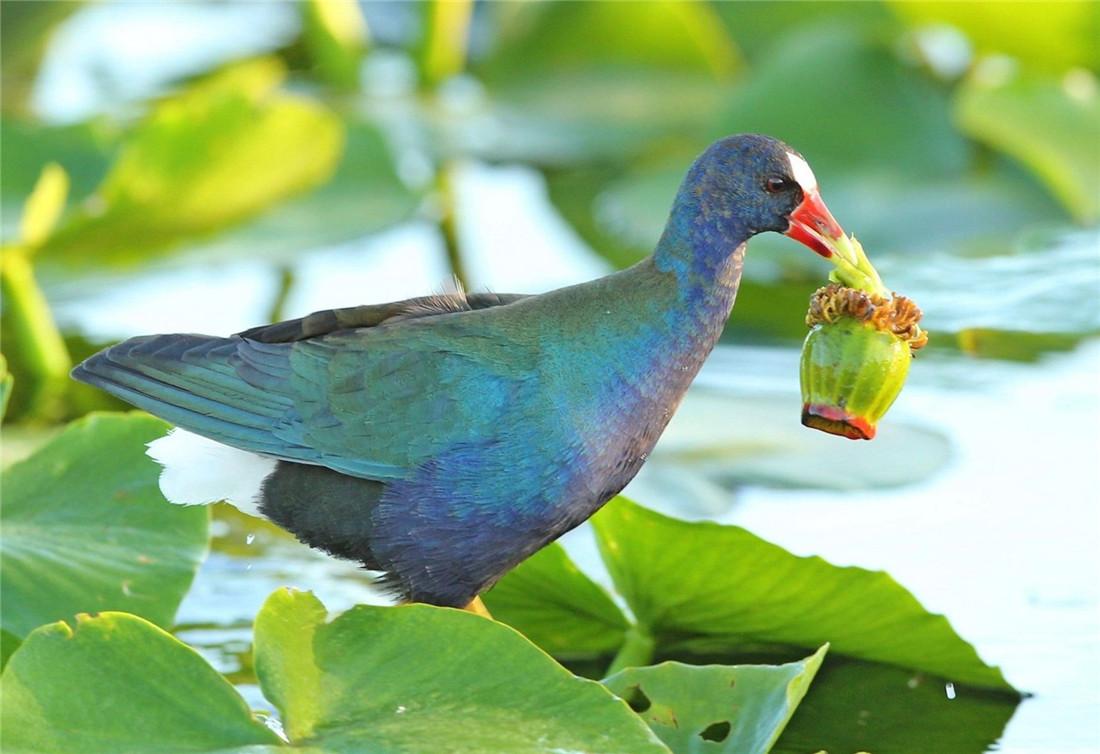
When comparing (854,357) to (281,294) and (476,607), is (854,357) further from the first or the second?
(281,294)

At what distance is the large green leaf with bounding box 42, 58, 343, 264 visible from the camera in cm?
330

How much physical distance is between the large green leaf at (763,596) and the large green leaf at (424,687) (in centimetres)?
34

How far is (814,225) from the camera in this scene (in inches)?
79.7

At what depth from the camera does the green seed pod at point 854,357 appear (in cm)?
193

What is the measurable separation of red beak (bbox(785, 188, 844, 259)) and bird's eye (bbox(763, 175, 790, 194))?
0.08 feet

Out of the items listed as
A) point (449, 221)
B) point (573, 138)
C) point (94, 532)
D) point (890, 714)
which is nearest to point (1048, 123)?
point (449, 221)

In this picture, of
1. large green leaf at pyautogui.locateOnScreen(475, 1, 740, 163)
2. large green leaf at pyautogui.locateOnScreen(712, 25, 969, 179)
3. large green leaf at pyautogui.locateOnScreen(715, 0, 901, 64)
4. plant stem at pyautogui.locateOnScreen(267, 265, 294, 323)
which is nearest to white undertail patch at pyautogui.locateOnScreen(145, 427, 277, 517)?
plant stem at pyautogui.locateOnScreen(267, 265, 294, 323)

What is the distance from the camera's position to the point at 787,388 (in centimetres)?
330

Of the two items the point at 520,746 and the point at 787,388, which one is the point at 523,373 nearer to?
the point at 520,746

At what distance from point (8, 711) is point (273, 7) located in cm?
472

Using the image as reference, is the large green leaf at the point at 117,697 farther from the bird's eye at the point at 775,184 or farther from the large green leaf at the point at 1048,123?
the large green leaf at the point at 1048,123

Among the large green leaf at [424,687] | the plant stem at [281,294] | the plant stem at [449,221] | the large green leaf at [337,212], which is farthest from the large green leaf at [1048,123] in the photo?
the large green leaf at [424,687]

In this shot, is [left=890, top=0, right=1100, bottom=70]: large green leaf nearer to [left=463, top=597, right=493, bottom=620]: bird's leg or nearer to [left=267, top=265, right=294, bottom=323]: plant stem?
[left=267, top=265, right=294, bottom=323]: plant stem

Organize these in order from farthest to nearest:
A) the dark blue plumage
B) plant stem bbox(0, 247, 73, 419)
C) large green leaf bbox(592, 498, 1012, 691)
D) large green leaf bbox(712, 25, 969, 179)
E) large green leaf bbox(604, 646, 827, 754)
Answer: large green leaf bbox(712, 25, 969, 179), plant stem bbox(0, 247, 73, 419), large green leaf bbox(592, 498, 1012, 691), the dark blue plumage, large green leaf bbox(604, 646, 827, 754)
